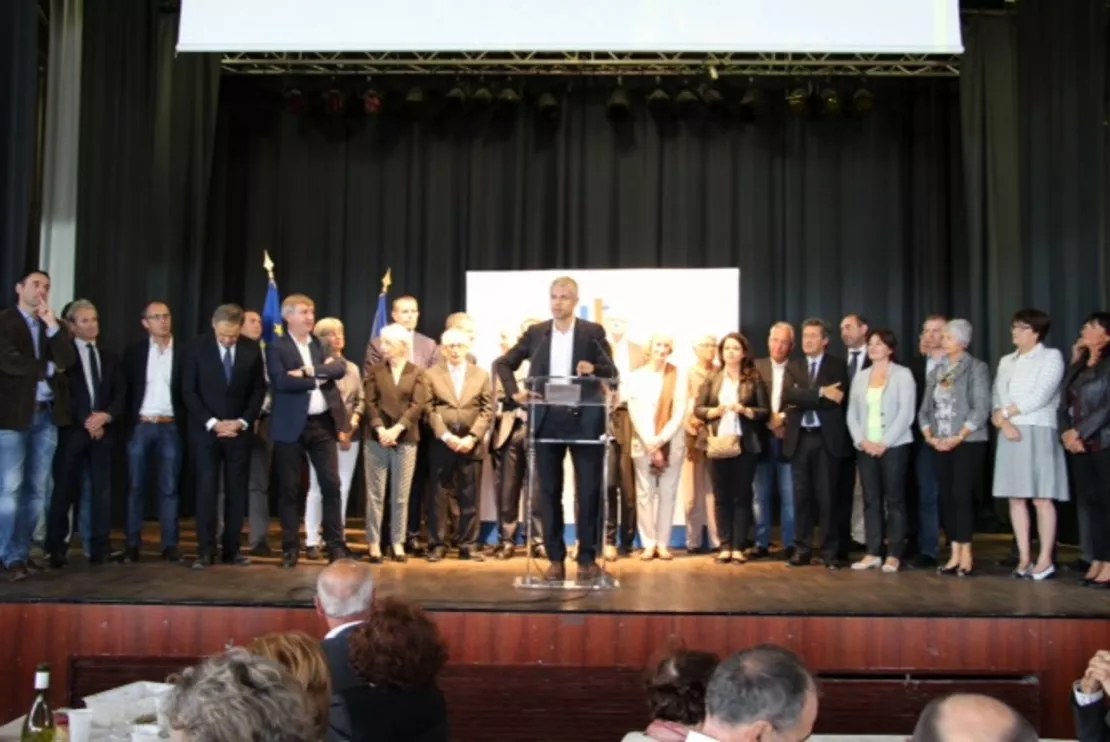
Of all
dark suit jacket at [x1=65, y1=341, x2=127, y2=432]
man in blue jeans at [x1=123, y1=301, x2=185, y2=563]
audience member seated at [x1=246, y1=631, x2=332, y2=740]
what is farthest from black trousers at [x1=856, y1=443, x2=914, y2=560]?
audience member seated at [x1=246, y1=631, x2=332, y2=740]

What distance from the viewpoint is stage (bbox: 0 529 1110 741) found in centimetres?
509

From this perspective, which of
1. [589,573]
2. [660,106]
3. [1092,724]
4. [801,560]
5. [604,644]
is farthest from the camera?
[660,106]

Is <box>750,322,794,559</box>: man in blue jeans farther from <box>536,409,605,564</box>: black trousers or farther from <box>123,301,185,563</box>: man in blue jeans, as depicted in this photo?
<box>123,301,185,563</box>: man in blue jeans

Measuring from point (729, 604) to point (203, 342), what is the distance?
3178mm

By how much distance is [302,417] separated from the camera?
21.7 feet

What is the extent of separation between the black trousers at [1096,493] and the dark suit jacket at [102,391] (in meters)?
5.09

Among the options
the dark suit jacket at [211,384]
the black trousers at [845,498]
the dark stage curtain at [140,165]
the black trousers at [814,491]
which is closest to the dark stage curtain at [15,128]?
the dark suit jacket at [211,384]

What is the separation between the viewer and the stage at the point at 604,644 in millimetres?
5086

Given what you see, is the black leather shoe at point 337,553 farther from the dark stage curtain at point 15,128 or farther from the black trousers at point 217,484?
the dark stage curtain at point 15,128

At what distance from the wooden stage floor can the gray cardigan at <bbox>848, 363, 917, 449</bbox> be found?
29.3 inches

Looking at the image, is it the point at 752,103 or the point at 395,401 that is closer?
the point at 395,401

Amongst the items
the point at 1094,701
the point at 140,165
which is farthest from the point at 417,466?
the point at 1094,701

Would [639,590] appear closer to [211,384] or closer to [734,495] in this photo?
[734,495]

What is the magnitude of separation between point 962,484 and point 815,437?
84 centimetres
